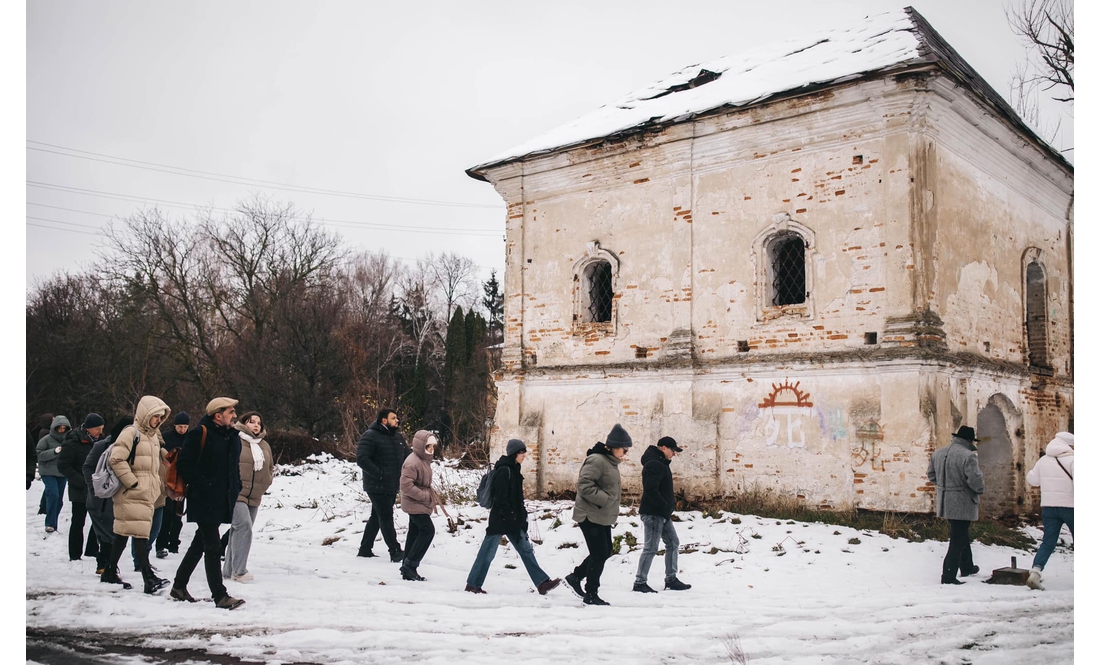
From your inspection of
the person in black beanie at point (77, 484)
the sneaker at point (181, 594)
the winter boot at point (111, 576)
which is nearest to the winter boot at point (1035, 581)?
the sneaker at point (181, 594)

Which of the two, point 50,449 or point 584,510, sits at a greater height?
point 50,449

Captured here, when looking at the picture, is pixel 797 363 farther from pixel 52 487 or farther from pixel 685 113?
pixel 52 487

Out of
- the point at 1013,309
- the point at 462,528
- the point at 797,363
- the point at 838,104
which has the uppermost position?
the point at 838,104

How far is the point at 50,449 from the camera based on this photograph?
9.65 metres

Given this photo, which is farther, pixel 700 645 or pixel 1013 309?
pixel 1013 309

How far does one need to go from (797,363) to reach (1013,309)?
132 inches

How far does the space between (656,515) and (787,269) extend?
493cm

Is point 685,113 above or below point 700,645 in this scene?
above

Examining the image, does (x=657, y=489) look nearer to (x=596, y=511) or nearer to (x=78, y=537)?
(x=596, y=511)

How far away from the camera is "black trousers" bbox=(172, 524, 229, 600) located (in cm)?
645

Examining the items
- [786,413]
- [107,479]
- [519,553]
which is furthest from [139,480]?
[786,413]

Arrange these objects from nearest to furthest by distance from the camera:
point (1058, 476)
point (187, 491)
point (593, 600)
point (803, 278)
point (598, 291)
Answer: point (187, 491) → point (593, 600) → point (1058, 476) → point (803, 278) → point (598, 291)
